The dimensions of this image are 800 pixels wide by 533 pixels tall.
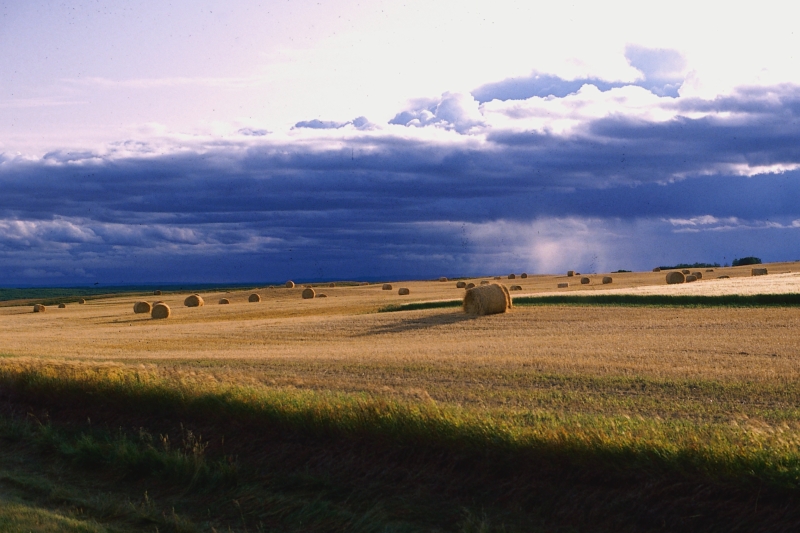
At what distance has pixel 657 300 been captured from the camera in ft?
120

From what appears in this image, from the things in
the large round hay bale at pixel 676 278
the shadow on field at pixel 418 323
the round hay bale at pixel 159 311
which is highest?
the large round hay bale at pixel 676 278

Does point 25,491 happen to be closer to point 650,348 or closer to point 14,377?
point 14,377

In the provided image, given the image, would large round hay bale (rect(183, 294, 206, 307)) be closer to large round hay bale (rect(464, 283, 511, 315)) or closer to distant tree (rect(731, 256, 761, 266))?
large round hay bale (rect(464, 283, 511, 315))

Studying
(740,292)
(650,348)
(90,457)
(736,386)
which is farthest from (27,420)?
(740,292)

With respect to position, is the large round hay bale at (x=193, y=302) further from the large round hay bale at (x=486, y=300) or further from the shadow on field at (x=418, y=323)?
the large round hay bale at (x=486, y=300)

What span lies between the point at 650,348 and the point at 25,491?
1522 centimetres

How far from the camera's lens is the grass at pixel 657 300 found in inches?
1329

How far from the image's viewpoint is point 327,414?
34.1ft

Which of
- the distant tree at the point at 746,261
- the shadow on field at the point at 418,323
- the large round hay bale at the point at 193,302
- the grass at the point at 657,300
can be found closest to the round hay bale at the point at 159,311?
the large round hay bale at the point at 193,302

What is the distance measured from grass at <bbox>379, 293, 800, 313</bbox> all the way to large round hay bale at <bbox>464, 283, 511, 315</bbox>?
18.5 feet

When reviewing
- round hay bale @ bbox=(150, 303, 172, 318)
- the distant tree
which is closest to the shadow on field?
round hay bale @ bbox=(150, 303, 172, 318)

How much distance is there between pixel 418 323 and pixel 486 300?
3643 millimetres

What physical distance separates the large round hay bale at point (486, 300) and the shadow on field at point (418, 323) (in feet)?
1.66

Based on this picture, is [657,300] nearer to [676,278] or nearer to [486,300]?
[486,300]
